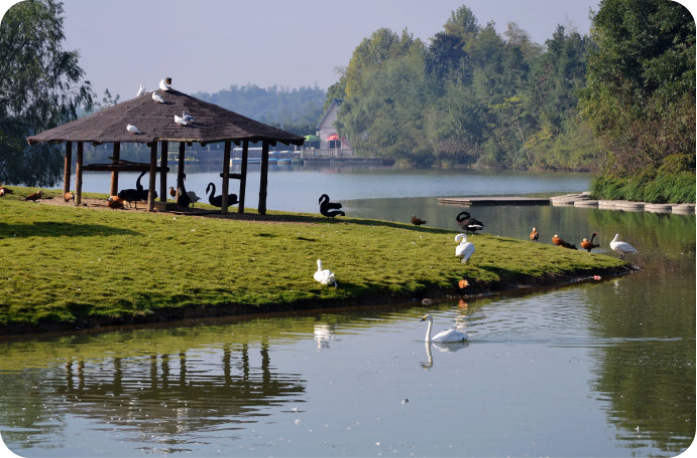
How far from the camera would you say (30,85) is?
215 feet

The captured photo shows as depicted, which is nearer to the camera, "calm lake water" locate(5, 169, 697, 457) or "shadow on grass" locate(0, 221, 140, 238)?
"calm lake water" locate(5, 169, 697, 457)

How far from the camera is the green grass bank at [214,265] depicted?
84.6 feet

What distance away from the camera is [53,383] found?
19109 mm

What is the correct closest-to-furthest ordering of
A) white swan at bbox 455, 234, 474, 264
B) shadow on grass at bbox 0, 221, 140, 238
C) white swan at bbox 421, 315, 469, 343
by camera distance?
1. white swan at bbox 421, 315, 469, 343
2. shadow on grass at bbox 0, 221, 140, 238
3. white swan at bbox 455, 234, 474, 264

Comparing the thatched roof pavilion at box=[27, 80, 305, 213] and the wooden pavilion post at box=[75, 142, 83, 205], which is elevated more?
the thatched roof pavilion at box=[27, 80, 305, 213]

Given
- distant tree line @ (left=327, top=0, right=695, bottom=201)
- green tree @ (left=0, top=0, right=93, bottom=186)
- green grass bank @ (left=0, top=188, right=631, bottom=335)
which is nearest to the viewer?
green grass bank @ (left=0, top=188, right=631, bottom=335)

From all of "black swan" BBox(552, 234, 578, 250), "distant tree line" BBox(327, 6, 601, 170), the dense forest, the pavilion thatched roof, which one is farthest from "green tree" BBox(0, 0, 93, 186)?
"distant tree line" BBox(327, 6, 601, 170)

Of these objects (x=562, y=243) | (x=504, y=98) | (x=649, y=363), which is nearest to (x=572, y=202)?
(x=562, y=243)

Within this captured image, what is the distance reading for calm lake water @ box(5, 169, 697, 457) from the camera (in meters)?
15.3

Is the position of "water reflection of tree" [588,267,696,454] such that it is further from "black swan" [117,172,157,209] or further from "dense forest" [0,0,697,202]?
"dense forest" [0,0,697,202]

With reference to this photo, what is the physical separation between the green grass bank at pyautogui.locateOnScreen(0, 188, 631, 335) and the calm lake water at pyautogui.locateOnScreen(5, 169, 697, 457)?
1.02 meters

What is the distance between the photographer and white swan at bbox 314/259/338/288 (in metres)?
28.8

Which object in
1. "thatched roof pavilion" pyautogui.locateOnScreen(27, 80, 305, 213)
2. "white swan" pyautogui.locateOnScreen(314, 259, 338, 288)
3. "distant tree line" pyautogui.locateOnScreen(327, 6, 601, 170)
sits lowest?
"white swan" pyautogui.locateOnScreen(314, 259, 338, 288)

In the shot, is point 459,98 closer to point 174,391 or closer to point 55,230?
point 55,230
